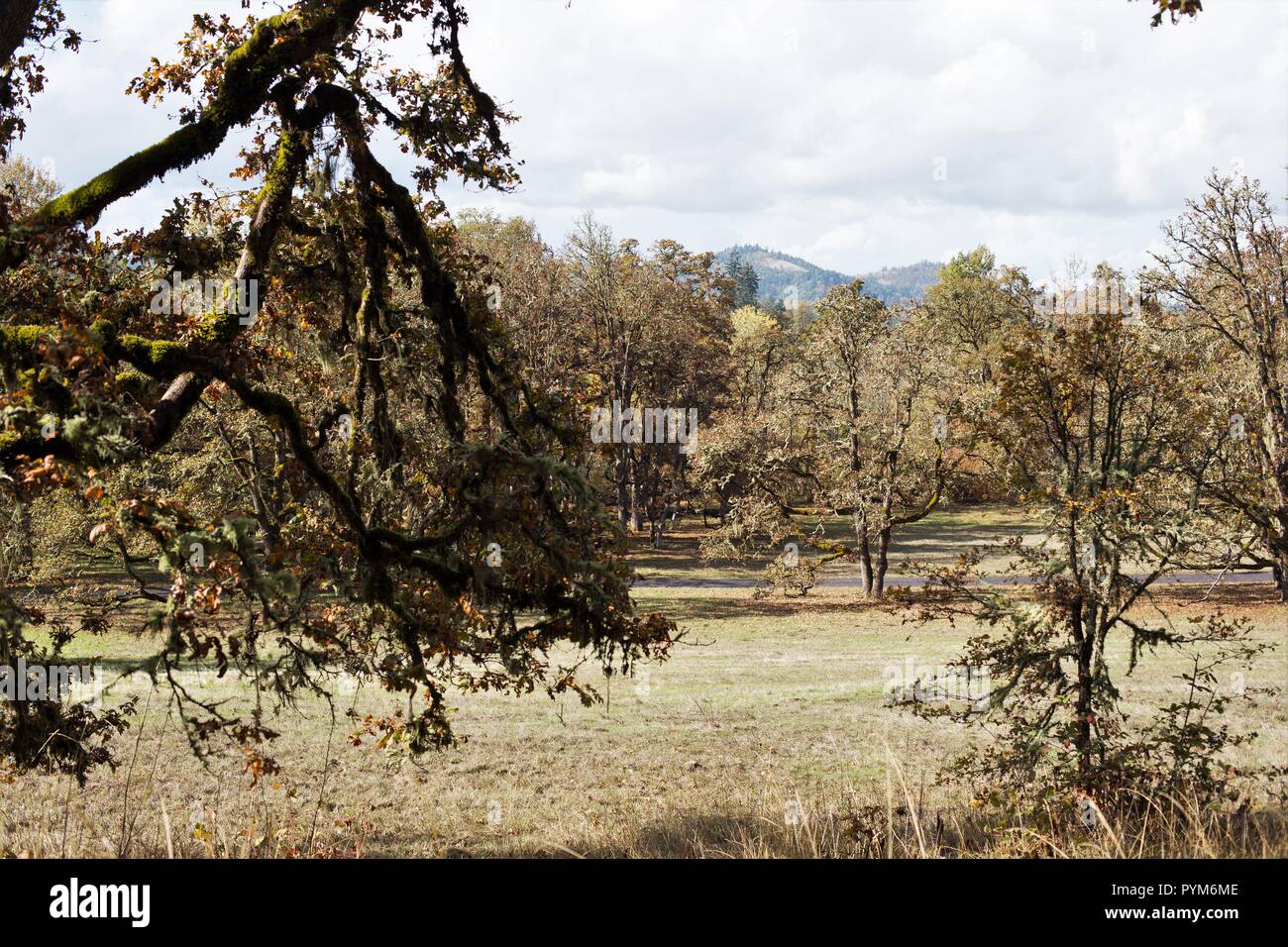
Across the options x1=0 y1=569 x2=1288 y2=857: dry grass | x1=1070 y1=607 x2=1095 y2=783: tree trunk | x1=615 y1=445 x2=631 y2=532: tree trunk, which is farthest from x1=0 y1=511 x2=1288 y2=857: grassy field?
x1=615 y1=445 x2=631 y2=532: tree trunk

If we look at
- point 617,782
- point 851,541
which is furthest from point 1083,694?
point 851,541

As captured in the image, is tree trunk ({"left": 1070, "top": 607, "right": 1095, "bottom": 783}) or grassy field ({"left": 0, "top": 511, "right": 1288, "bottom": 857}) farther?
tree trunk ({"left": 1070, "top": 607, "right": 1095, "bottom": 783})

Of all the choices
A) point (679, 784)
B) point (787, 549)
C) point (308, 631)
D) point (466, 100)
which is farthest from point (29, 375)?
point (787, 549)

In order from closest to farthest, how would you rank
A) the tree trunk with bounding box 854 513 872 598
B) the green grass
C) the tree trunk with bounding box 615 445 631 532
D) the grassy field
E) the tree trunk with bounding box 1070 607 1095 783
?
the grassy field, the tree trunk with bounding box 1070 607 1095 783, the tree trunk with bounding box 854 513 872 598, the green grass, the tree trunk with bounding box 615 445 631 532

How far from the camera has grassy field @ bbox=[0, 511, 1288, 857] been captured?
21.4ft

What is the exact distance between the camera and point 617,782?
43.6 feet

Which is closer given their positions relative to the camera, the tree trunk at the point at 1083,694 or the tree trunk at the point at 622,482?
the tree trunk at the point at 1083,694

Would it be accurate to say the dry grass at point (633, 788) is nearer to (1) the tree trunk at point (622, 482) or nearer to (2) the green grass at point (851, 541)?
(2) the green grass at point (851, 541)

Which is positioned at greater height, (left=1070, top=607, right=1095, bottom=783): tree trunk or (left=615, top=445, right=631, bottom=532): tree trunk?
(left=615, top=445, right=631, bottom=532): tree trunk

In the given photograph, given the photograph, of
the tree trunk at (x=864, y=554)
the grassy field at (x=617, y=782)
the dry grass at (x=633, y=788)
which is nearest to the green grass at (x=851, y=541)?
the tree trunk at (x=864, y=554)

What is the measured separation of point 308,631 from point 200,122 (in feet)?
12.0

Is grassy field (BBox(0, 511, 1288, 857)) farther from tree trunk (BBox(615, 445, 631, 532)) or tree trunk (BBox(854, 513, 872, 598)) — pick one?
tree trunk (BBox(615, 445, 631, 532))

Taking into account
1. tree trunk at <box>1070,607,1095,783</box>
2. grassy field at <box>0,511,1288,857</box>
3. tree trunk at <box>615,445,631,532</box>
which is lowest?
grassy field at <box>0,511,1288,857</box>

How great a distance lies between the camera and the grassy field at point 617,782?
6.53m
